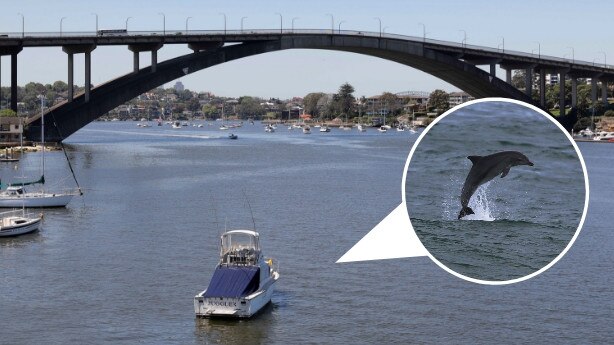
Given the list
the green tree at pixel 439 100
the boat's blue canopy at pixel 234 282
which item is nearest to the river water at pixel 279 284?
the boat's blue canopy at pixel 234 282

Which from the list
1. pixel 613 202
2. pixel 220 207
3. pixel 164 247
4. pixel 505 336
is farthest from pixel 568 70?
pixel 505 336

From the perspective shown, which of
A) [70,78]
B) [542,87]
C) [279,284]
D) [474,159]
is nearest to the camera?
[474,159]

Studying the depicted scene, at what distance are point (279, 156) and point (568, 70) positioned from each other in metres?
50.2

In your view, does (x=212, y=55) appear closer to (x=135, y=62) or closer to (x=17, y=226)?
(x=135, y=62)

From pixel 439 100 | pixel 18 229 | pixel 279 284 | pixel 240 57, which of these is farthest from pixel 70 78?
pixel 439 100

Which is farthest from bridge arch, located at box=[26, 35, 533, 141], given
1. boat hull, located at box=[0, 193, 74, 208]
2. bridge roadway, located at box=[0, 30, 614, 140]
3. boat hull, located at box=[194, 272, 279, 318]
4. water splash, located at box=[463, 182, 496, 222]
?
water splash, located at box=[463, 182, 496, 222]

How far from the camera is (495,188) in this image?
845 centimetres

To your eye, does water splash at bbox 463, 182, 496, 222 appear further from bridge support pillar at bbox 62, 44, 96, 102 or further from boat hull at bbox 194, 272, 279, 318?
bridge support pillar at bbox 62, 44, 96, 102

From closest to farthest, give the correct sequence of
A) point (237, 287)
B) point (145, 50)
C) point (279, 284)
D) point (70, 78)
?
1. point (237, 287)
2. point (279, 284)
3. point (70, 78)
4. point (145, 50)

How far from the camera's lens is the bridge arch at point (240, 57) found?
291ft

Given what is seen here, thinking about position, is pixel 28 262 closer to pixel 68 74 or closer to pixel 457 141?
pixel 457 141

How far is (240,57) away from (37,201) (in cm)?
5293

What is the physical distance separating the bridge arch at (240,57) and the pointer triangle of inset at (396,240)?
Result: 262ft

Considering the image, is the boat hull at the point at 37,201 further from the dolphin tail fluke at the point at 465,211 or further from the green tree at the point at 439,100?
the green tree at the point at 439,100
